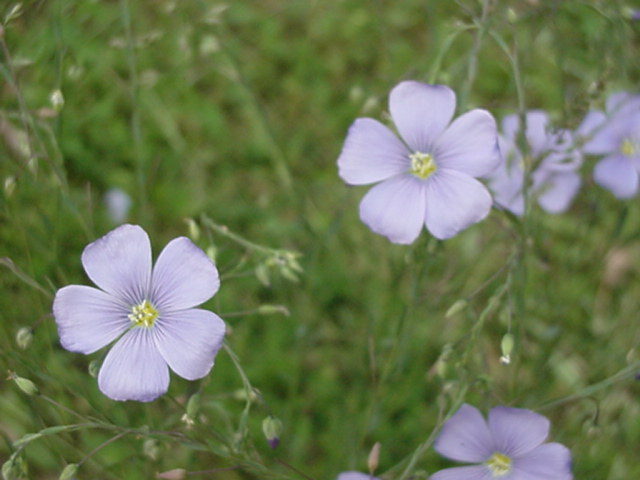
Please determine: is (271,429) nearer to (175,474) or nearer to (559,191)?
(175,474)

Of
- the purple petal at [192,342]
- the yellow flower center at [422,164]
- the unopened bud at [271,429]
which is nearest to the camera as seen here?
the purple petal at [192,342]

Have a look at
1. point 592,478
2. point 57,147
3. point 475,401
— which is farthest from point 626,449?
point 57,147

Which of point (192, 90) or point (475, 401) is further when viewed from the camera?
point (192, 90)

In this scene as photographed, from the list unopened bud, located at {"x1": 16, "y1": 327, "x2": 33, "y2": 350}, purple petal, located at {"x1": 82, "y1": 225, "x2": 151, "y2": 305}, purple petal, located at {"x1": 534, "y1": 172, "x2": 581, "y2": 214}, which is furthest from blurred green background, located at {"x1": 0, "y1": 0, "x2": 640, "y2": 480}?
purple petal, located at {"x1": 82, "y1": 225, "x2": 151, "y2": 305}

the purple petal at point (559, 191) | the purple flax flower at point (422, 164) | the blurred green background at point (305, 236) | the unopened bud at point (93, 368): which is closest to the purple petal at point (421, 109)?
the purple flax flower at point (422, 164)

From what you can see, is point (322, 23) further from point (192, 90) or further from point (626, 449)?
point (626, 449)

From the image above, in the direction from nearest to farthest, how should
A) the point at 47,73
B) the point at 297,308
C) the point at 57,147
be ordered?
1. the point at 57,147
2. the point at 297,308
3. the point at 47,73

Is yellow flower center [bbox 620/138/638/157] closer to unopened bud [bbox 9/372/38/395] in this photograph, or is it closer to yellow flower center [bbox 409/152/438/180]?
yellow flower center [bbox 409/152/438/180]

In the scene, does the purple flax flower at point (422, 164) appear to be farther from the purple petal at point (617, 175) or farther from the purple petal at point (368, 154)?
the purple petal at point (617, 175)
